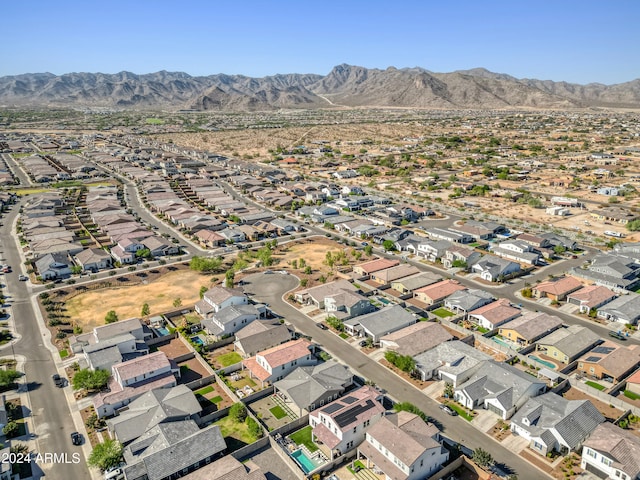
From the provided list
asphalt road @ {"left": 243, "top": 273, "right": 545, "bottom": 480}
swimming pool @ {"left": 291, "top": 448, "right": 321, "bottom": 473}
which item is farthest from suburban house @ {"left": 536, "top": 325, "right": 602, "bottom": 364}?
swimming pool @ {"left": 291, "top": 448, "right": 321, "bottom": 473}

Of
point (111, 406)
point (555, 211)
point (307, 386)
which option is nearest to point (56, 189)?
point (111, 406)

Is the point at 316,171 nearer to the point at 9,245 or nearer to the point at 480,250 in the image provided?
the point at 480,250

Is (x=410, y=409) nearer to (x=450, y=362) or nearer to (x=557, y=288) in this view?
(x=450, y=362)

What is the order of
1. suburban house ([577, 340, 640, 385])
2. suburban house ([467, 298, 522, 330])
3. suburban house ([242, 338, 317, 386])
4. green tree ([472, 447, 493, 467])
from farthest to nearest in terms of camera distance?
1. suburban house ([467, 298, 522, 330])
2. suburban house ([577, 340, 640, 385])
3. suburban house ([242, 338, 317, 386])
4. green tree ([472, 447, 493, 467])

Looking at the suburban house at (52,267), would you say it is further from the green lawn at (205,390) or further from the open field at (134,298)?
the green lawn at (205,390)

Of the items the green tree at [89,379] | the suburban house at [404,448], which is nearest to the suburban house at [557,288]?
the suburban house at [404,448]

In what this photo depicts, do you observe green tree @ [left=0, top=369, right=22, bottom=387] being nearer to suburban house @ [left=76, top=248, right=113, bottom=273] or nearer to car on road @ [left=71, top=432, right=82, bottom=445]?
car on road @ [left=71, top=432, right=82, bottom=445]
